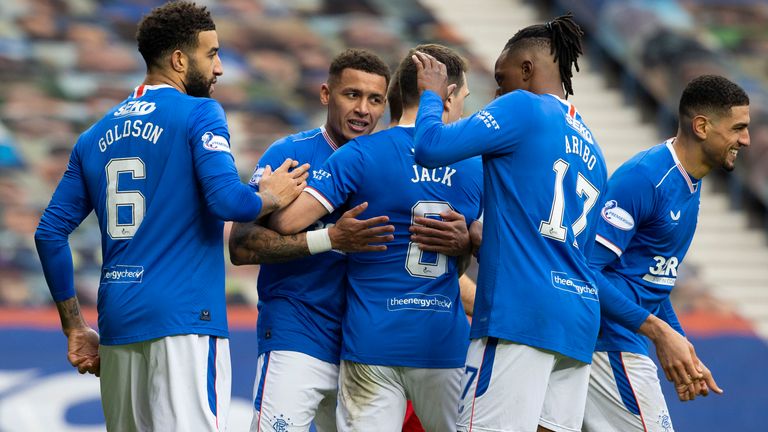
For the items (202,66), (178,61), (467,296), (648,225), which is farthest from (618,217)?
(178,61)

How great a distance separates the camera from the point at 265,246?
207 inches

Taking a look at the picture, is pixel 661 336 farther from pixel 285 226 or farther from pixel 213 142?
pixel 213 142

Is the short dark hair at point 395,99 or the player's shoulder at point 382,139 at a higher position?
the short dark hair at point 395,99

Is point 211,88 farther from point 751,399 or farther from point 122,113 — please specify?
point 751,399

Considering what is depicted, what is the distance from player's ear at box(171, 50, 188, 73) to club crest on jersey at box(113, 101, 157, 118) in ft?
0.71

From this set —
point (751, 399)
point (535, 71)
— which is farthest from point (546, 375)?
point (751, 399)

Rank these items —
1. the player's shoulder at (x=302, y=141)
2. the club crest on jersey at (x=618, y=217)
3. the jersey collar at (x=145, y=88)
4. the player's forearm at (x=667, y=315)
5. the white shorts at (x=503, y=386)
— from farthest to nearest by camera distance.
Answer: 1. the player's forearm at (x=667, y=315)
2. the player's shoulder at (x=302, y=141)
3. the club crest on jersey at (x=618, y=217)
4. the jersey collar at (x=145, y=88)
5. the white shorts at (x=503, y=386)

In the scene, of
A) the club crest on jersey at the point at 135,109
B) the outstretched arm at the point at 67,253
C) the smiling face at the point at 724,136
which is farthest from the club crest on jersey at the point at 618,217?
the outstretched arm at the point at 67,253

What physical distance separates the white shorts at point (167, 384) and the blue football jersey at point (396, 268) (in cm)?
64

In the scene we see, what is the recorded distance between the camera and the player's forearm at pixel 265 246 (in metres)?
5.22

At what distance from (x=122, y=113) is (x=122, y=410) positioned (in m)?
1.28

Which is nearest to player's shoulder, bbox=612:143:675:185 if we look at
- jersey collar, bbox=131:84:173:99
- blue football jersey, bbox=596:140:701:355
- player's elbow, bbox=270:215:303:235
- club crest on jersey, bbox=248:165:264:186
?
blue football jersey, bbox=596:140:701:355

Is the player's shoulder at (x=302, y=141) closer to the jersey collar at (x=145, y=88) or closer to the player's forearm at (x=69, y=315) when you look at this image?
the jersey collar at (x=145, y=88)

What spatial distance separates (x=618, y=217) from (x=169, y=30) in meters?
2.26
